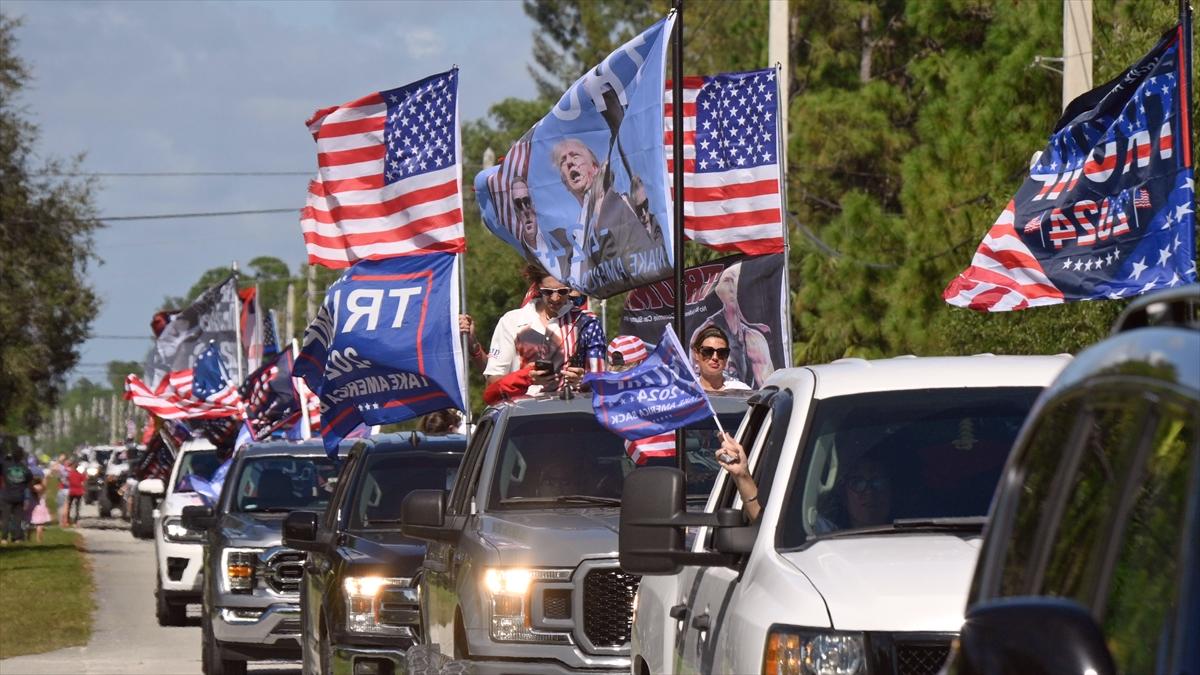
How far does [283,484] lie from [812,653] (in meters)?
13.2

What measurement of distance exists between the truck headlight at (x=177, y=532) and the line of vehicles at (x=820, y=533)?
781 cm

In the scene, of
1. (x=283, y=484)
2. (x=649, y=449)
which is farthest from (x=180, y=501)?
(x=649, y=449)

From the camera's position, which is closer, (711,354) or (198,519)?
(711,354)

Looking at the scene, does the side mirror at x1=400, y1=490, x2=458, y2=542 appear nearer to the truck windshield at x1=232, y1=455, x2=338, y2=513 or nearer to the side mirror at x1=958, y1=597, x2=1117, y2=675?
the truck windshield at x1=232, y1=455, x2=338, y2=513

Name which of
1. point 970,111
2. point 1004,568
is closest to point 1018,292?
point 1004,568

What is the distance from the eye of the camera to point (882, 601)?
533 cm

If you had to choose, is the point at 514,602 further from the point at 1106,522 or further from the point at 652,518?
the point at 1106,522

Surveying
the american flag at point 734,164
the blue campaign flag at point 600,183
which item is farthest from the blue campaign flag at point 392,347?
the american flag at point 734,164

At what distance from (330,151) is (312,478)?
122 inches

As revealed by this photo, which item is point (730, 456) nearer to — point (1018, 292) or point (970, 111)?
point (1018, 292)

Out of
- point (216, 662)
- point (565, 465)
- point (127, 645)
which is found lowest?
point (127, 645)

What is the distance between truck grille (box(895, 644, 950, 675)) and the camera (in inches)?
208

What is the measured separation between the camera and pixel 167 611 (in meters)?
23.4

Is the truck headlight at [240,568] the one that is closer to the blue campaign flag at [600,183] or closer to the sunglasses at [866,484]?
the blue campaign flag at [600,183]
